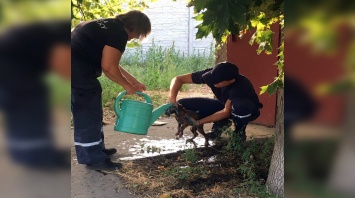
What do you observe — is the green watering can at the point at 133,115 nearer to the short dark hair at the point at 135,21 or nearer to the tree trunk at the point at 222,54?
the short dark hair at the point at 135,21

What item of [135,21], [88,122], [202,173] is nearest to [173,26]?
[135,21]

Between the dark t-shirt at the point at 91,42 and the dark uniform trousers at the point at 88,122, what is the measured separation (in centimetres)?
13

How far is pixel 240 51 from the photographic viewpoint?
20.8 feet

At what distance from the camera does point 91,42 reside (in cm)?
359

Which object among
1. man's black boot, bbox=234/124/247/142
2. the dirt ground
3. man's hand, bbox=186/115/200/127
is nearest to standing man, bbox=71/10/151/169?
the dirt ground

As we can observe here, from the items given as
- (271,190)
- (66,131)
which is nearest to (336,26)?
(66,131)

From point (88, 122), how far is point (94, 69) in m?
0.49

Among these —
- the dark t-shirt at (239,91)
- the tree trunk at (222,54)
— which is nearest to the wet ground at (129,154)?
the dark t-shirt at (239,91)

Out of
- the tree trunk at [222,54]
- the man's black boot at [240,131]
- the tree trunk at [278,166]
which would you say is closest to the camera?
the tree trunk at [278,166]

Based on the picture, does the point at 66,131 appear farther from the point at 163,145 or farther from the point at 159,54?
the point at 159,54

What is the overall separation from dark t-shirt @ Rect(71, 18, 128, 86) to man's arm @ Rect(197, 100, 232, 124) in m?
1.40

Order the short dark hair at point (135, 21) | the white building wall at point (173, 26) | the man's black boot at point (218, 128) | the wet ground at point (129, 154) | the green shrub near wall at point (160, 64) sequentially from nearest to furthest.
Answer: the wet ground at point (129, 154)
the short dark hair at point (135, 21)
the man's black boot at point (218, 128)
the green shrub near wall at point (160, 64)
the white building wall at point (173, 26)

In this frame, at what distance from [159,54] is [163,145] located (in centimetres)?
655

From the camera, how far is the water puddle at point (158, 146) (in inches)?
181
